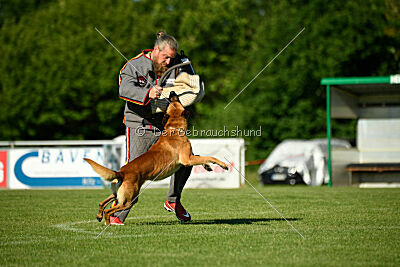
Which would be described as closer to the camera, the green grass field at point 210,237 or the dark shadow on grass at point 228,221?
the green grass field at point 210,237

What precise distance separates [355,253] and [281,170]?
17.2 m

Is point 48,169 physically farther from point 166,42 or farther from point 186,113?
point 166,42

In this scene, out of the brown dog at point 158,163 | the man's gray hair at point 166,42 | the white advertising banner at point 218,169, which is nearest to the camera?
the brown dog at point 158,163

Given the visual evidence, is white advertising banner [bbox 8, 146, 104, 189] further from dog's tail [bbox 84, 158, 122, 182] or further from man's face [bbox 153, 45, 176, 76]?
dog's tail [bbox 84, 158, 122, 182]

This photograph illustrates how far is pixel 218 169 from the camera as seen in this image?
18.0 meters

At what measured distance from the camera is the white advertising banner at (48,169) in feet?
59.4

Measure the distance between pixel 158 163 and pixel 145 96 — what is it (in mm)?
845

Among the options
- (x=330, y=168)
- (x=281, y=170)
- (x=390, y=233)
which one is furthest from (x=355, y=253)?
(x=281, y=170)

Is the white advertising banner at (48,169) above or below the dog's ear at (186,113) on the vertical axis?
below

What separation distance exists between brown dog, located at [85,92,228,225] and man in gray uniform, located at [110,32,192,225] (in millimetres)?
260

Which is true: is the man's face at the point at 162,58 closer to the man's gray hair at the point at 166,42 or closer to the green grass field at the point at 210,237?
the man's gray hair at the point at 166,42

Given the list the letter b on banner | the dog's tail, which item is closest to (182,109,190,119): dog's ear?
the dog's tail

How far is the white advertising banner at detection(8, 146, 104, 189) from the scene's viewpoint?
59.4ft

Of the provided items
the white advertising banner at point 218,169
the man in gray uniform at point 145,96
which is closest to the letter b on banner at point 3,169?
the white advertising banner at point 218,169
